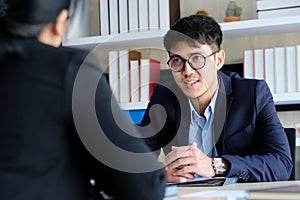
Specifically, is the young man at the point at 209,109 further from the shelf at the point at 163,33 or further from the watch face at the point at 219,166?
the shelf at the point at 163,33

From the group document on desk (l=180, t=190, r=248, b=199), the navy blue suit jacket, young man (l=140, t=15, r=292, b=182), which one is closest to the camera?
document on desk (l=180, t=190, r=248, b=199)

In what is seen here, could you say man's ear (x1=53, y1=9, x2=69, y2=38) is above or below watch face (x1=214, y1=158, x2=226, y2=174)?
above

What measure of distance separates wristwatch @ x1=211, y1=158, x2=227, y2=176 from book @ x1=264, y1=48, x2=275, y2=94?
108 centimetres

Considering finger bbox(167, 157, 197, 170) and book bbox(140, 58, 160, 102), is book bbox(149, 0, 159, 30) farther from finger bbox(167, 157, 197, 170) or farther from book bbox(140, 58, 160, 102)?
finger bbox(167, 157, 197, 170)

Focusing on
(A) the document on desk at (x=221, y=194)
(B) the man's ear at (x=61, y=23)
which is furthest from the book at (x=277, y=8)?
(B) the man's ear at (x=61, y=23)

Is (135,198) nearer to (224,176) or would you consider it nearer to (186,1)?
(224,176)

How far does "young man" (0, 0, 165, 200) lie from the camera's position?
27.4 inches

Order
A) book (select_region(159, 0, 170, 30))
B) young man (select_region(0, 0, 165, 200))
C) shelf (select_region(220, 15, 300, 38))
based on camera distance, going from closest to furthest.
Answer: young man (select_region(0, 0, 165, 200)), shelf (select_region(220, 15, 300, 38)), book (select_region(159, 0, 170, 30))

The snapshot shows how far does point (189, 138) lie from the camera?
1954mm

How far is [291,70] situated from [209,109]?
763mm

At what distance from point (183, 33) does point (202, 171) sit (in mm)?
656

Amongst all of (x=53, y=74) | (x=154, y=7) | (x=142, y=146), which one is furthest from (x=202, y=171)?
(x=154, y=7)

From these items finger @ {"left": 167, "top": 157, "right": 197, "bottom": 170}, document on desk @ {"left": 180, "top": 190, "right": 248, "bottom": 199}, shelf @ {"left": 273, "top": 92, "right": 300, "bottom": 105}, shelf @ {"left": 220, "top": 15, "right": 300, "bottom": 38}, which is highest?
shelf @ {"left": 220, "top": 15, "right": 300, "bottom": 38}

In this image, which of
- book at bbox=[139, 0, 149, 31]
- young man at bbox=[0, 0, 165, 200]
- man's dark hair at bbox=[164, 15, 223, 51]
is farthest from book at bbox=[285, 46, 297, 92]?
young man at bbox=[0, 0, 165, 200]
